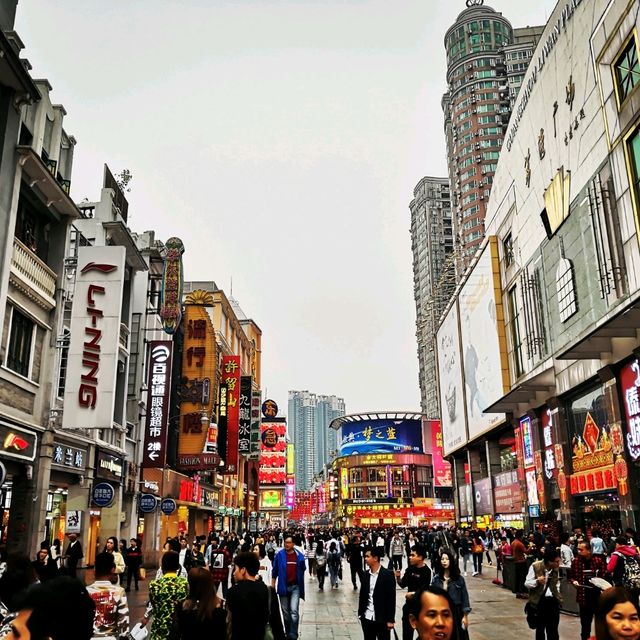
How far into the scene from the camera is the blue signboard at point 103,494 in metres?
21.2

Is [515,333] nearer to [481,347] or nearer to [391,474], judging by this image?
[481,347]

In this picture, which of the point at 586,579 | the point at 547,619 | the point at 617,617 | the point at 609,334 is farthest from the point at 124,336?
the point at 617,617

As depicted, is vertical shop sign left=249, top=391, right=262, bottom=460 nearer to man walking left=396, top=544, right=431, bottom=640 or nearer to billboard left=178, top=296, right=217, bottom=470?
billboard left=178, top=296, right=217, bottom=470

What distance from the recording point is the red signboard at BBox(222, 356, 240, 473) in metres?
48.7

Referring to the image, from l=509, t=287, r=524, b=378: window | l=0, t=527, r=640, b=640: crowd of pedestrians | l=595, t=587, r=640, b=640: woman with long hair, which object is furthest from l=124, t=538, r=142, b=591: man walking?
l=509, t=287, r=524, b=378: window

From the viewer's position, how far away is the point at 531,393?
3266 centimetres

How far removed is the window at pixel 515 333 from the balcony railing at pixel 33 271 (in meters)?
24.3

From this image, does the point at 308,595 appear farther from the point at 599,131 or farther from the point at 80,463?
the point at 599,131

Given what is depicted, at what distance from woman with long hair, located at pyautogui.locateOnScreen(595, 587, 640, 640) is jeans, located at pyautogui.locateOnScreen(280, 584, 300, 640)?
26.3 ft

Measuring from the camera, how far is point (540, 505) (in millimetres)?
31375

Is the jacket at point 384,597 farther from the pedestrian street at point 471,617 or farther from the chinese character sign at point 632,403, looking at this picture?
the chinese character sign at point 632,403

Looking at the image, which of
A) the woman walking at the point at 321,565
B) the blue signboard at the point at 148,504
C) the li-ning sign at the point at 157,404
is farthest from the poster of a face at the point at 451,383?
the blue signboard at the point at 148,504

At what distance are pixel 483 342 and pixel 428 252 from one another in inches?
3685

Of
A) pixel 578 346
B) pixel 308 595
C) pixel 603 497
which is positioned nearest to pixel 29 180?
pixel 308 595
